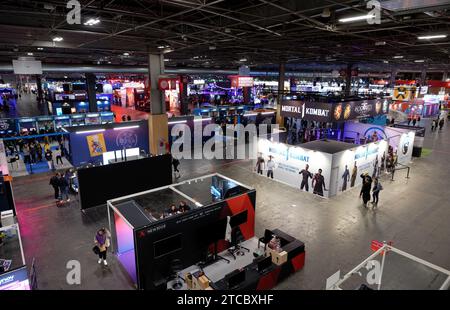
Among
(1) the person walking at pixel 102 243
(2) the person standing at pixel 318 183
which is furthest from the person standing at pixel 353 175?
(1) the person walking at pixel 102 243

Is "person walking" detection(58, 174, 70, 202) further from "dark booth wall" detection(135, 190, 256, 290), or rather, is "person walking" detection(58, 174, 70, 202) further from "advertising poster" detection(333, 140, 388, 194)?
"advertising poster" detection(333, 140, 388, 194)

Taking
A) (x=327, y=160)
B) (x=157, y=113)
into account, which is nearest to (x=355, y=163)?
(x=327, y=160)

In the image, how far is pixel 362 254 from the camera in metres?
7.78

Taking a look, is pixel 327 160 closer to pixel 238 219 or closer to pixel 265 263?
pixel 238 219

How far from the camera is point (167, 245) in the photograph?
6645mm

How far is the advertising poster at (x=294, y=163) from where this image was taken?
1159 cm

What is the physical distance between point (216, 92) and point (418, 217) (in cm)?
3581

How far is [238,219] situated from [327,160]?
545 cm

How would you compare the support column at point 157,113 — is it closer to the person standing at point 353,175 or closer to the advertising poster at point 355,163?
the advertising poster at point 355,163

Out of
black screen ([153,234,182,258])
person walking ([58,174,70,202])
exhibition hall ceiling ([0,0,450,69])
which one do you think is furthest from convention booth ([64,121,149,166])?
black screen ([153,234,182,258])

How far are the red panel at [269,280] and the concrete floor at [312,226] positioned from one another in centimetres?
17

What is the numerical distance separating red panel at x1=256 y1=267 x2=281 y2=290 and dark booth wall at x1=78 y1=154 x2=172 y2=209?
22.7 feet
